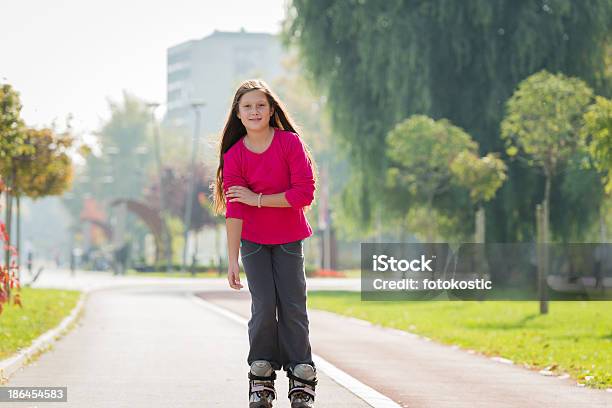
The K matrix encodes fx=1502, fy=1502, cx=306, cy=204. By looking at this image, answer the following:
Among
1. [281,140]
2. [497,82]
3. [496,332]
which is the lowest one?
[496,332]

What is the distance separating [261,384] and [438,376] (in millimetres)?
4835

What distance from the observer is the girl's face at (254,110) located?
7430mm

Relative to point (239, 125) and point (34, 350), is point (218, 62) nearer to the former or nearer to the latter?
point (34, 350)

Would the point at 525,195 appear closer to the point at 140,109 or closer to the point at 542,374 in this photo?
the point at 542,374

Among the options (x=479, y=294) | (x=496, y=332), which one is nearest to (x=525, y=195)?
(x=479, y=294)

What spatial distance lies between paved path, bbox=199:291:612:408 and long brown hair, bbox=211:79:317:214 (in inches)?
94.4

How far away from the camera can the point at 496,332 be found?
61.7ft

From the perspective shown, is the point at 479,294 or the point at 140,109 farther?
the point at 140,109

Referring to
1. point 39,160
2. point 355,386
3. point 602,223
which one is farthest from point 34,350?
point 602,223

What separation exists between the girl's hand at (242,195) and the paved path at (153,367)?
2.09 metres

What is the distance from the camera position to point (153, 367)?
1245 cm

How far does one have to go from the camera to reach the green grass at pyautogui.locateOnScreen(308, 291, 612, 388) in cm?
1345

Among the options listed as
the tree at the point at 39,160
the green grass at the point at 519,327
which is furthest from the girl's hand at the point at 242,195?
the tree at the point at 39,160

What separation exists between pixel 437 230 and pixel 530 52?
5354 mm
